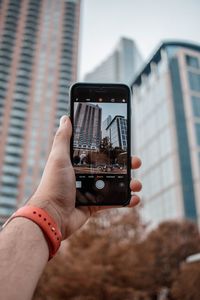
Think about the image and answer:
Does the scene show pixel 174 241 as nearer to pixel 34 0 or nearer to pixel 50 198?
pixel 50 198

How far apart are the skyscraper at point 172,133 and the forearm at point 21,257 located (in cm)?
5827

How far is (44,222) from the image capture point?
51.2 inches

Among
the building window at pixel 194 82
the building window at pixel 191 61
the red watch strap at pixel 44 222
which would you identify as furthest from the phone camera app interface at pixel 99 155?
the building window at pixel 191 61

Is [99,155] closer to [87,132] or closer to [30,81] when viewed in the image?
[87,132]

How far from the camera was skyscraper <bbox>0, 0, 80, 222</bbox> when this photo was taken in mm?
72375

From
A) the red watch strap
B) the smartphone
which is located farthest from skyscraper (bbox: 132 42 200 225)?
the red watch strap

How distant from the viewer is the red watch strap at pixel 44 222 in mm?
1286

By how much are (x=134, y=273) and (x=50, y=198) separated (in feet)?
53.1

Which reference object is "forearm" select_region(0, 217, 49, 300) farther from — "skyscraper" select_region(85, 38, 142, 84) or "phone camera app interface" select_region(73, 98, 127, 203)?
"skyscraper" select_region(85, 38, 142, 84)

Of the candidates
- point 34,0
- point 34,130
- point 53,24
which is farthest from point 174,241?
point 34,0

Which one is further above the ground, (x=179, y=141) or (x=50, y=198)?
(x=179, y=141)

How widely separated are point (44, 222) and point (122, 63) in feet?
462

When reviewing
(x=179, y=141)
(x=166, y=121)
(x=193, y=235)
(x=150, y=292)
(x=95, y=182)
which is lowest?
(x=150, y=292)

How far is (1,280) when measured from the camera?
3.42ft
